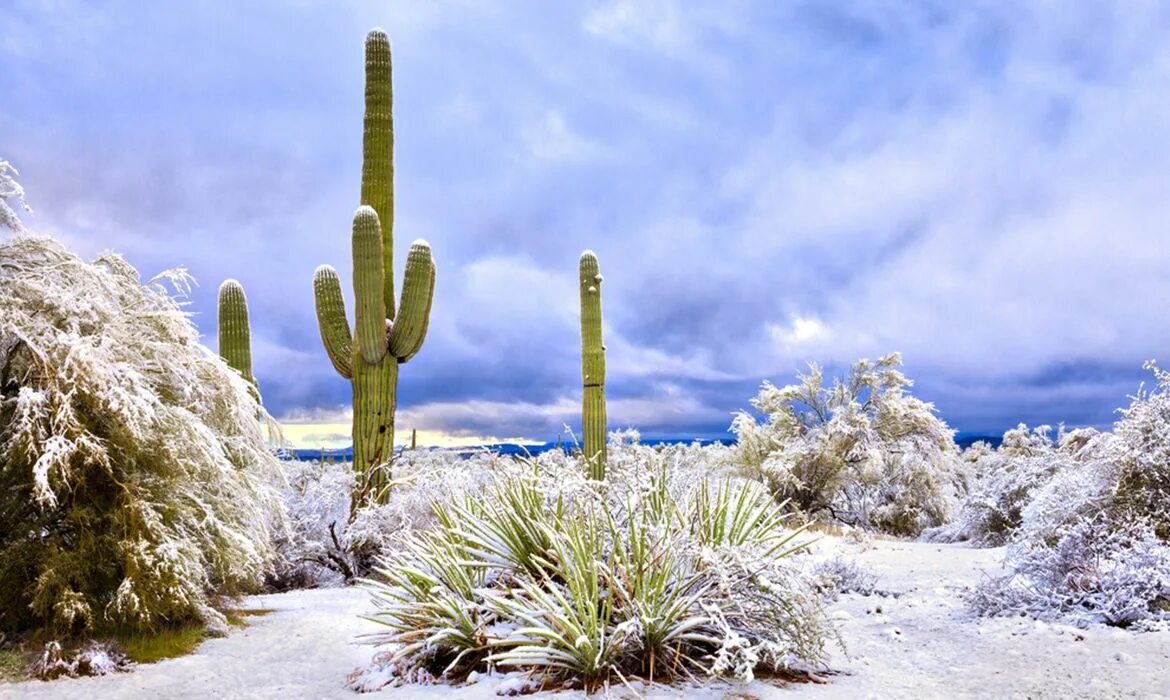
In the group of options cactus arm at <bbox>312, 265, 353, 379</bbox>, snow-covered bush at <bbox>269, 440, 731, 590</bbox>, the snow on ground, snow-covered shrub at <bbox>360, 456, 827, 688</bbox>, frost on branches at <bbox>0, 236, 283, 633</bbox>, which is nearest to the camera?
snow-covered shrub at <bbox>360, 456, 827, 688</bbox>

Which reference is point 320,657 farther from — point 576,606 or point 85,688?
point 576,606

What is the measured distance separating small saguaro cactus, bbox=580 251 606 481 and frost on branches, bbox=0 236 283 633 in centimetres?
766

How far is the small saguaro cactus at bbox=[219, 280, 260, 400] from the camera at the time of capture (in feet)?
40.1

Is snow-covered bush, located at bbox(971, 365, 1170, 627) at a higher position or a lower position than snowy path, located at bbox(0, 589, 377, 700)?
higher

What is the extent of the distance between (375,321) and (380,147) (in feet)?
10.1

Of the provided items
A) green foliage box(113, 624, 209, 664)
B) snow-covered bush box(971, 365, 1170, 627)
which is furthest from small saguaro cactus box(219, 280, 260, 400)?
snow-covered bush box(971, 365, 1170, 627)

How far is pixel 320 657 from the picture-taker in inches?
256

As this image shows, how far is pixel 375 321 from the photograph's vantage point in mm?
12203

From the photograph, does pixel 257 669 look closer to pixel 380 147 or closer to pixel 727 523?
pixel 727 523

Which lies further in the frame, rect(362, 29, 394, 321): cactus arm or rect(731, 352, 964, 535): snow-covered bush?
rect(731, 352, 964, 535): snow-covered bush

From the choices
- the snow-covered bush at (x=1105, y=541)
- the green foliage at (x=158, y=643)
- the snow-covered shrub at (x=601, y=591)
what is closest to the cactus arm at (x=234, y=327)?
the green foliage at (x=158, y=643)

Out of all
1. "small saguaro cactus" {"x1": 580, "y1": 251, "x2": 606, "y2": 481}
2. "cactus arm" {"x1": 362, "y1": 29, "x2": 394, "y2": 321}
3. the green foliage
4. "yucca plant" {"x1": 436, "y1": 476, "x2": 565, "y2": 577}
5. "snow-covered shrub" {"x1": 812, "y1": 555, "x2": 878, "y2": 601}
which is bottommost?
the green foliage

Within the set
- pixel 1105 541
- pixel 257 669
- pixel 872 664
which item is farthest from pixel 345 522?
pixel 1105 541

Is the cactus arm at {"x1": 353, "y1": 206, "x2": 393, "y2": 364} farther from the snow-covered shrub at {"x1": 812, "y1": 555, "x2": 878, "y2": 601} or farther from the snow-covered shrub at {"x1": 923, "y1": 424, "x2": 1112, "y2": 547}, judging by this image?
the snow-covered shrub at {"x1": 923, "y1": 424, "x2": 1112, "y2": 547}
